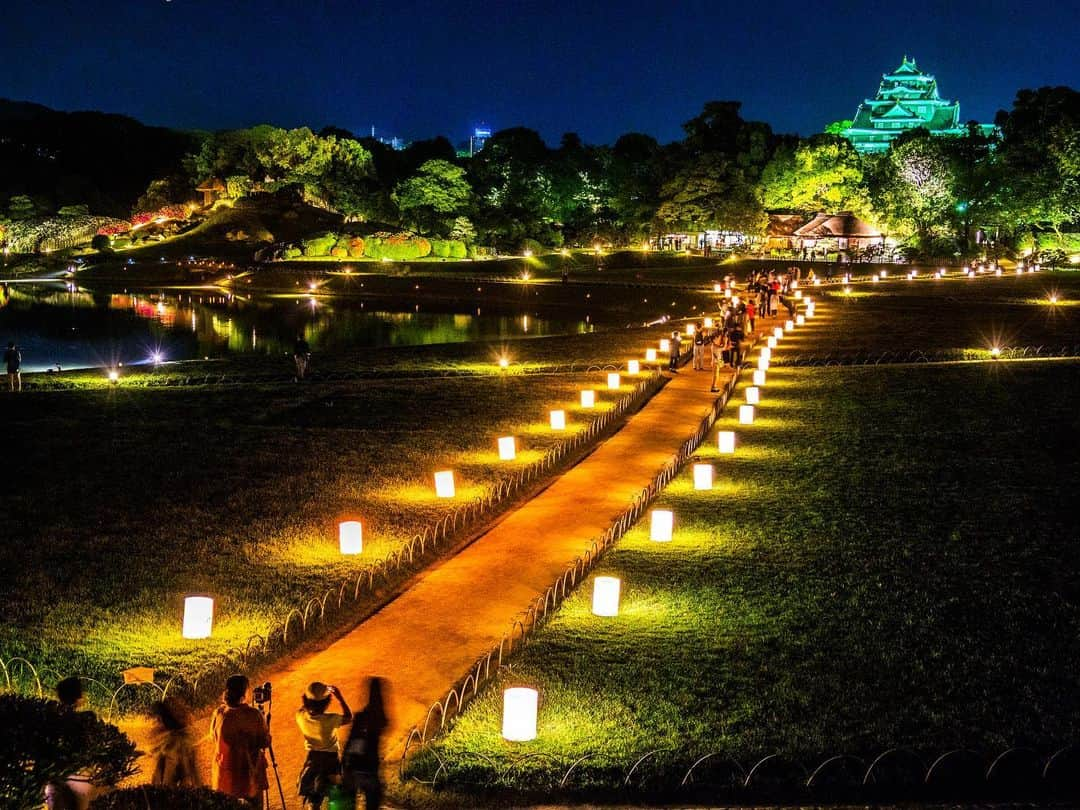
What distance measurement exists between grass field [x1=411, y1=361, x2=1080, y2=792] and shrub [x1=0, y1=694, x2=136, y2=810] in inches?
103

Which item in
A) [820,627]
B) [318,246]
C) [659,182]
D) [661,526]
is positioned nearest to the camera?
[820,627]

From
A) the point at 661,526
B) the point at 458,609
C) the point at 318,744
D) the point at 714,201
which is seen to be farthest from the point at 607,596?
the point at 714,201

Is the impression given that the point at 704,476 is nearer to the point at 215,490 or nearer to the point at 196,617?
the point at 215,490

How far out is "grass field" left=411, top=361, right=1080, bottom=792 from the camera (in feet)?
26.6

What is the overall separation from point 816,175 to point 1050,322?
38.0 m

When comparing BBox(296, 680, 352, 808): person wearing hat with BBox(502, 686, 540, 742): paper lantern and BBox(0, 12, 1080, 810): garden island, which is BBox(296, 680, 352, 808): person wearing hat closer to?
BBox(0, 12, 1080, 810): garden island

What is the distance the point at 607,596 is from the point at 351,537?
333 cm

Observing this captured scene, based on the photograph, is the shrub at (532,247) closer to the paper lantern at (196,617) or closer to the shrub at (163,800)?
the paper lantern at (196,617)

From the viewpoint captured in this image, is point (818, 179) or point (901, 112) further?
point (901, 112)

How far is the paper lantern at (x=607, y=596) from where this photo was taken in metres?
10.5

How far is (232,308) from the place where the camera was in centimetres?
5553

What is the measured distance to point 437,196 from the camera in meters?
80.9

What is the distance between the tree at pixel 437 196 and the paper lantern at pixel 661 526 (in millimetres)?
70440

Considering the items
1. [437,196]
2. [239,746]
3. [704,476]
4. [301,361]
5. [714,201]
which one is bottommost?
[239,746]
